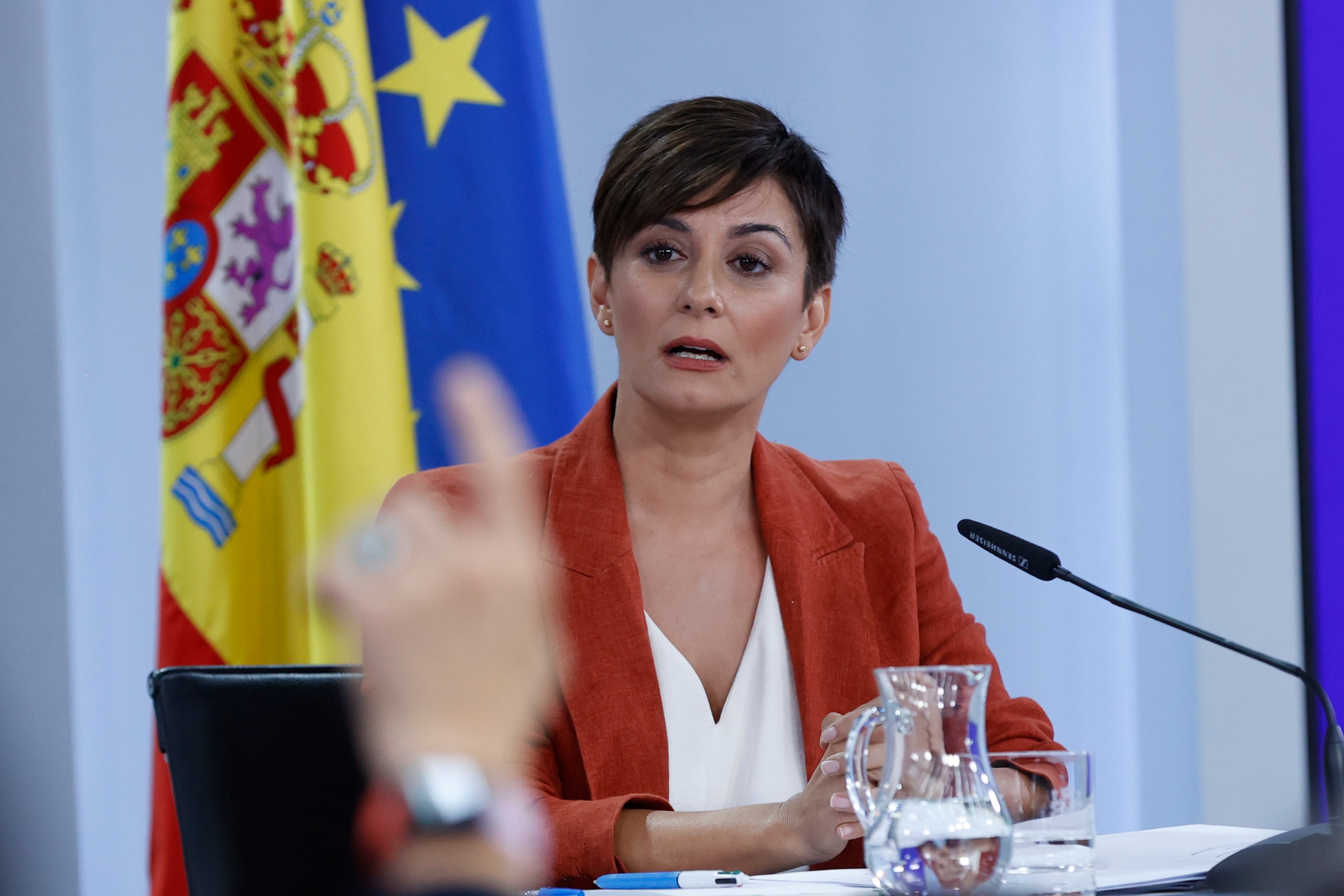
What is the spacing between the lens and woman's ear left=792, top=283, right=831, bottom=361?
1.69m

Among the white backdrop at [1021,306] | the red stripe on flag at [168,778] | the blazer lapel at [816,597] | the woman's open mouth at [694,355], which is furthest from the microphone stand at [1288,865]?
the white backdrop at [1021,306]

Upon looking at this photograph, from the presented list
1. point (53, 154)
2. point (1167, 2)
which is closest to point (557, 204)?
point (53, 154)

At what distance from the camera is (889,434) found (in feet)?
8.73

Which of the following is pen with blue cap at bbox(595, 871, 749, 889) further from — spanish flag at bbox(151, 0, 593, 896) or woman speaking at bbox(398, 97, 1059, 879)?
spanish flag at bbox(151, 0, 593, 896)

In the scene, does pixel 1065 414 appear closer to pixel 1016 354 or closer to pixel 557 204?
pixel 1016 354

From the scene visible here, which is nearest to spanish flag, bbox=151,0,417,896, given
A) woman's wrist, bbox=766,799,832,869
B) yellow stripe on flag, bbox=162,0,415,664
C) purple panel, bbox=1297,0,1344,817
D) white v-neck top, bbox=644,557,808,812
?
yellow stripe on flag, bbox=162,0,415,664

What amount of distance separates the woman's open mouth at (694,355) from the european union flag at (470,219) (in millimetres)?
647

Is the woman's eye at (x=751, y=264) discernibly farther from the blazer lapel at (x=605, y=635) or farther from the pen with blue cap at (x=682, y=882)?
the pen with blue cap at (x=682, y=882)

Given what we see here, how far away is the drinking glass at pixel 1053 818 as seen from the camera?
805 mm

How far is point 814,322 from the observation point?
5.62ft

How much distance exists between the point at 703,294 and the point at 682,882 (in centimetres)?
81

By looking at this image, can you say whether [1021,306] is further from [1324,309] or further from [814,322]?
[814,322]

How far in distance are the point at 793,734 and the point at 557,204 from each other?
1135 mm

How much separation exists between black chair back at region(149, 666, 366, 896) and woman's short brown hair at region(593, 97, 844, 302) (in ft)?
2.19
